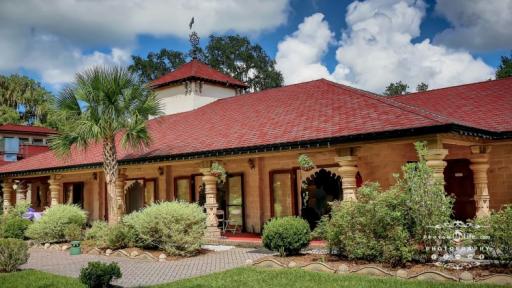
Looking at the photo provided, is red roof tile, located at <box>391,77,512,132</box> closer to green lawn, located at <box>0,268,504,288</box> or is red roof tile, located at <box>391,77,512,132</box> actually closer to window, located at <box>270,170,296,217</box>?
window, located at <box>270,170,296,217</box>

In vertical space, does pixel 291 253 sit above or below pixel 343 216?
below

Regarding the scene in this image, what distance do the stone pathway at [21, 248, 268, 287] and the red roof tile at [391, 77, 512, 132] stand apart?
675 centimetres

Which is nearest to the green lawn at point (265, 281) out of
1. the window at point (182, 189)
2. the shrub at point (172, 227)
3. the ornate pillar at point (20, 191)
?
the shrub at point (172, 227)

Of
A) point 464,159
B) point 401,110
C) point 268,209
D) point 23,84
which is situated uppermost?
point 23,84

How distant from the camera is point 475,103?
1561 centimetres

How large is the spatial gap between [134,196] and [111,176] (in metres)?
6.46

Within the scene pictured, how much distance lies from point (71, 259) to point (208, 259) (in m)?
3.81

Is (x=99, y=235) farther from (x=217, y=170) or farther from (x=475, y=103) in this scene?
(x=475, y=103)

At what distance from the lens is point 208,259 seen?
11.6m

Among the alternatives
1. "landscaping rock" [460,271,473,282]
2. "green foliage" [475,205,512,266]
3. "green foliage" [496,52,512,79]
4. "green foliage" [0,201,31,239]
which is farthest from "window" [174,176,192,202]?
"green foliage" [496,52,512,79]

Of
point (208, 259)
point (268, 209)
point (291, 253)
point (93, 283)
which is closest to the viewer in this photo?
point (93, 283)

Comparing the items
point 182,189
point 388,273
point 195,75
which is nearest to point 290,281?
point 388,273

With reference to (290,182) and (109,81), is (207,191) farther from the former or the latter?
(109,81)

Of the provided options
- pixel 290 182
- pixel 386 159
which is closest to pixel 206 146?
pixel 290 182
